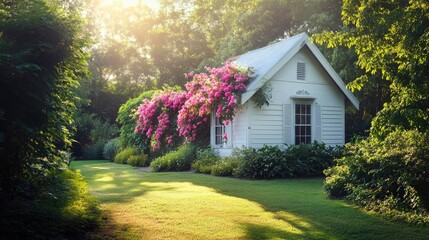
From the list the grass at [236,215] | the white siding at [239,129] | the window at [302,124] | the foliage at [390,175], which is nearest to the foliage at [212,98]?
the white siding at [239,129]

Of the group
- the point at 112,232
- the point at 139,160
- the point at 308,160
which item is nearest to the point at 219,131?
the point at 308,160

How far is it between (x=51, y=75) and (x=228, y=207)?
3.98 meters

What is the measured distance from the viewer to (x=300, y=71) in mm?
16719

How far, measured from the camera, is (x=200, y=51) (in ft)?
141

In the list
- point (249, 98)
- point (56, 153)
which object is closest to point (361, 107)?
point (249, 98)

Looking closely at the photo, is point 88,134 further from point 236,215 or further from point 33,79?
point 33,79

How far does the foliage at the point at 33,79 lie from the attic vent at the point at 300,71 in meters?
11.7

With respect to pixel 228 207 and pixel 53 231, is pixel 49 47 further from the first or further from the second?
pixel 228 207

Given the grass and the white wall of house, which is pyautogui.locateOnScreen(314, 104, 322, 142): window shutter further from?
the grass

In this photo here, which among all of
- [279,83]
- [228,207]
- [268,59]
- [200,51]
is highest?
[200,51]

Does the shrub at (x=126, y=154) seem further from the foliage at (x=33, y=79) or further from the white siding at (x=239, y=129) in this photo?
the foliage at (x=33, y=79)

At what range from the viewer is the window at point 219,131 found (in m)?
16.7

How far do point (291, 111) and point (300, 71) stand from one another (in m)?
1.77

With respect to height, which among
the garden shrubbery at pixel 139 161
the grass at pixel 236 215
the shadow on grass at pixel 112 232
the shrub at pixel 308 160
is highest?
the shrub at pixel 308 160
